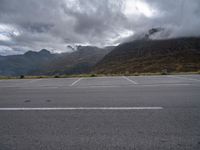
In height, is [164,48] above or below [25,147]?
above

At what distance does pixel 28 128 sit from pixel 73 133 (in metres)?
1.18

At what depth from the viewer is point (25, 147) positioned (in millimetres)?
2664

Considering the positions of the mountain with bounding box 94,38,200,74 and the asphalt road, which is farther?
the mountain with bounding box 94,38,200,74

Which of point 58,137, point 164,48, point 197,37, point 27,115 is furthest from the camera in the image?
point 197,37

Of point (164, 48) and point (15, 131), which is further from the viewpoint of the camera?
point (164, 48)

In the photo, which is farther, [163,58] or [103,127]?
[163,58]

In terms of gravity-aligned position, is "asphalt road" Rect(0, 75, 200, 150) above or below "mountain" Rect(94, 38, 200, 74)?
below

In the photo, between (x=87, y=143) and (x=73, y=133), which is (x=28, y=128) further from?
(x=87, y=143)

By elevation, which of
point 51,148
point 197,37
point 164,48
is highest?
point 197,37

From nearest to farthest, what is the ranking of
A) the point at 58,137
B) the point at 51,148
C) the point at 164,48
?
the point at 51,148, the point at 58,137, the point at 164,48

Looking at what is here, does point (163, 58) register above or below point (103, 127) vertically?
above

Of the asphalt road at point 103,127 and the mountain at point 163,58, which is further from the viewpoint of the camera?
the mountain at point 163,58

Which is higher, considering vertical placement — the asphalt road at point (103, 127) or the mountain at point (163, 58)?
the mountain at point (163, 58)

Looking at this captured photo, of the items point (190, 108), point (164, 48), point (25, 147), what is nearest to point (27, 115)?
point (25, 147)
